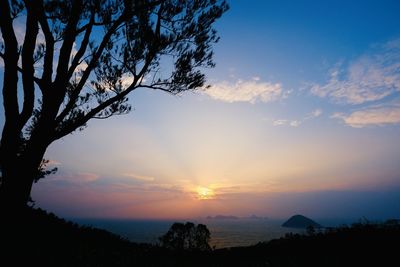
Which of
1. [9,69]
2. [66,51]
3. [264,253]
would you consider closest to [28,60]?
[9,69]

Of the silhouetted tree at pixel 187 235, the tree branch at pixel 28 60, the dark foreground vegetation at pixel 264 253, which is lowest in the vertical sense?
the dark foreground vegetation at pixel 264 253

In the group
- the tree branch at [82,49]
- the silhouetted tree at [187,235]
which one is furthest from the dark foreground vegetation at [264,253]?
the silhouetted tree at [187,235]

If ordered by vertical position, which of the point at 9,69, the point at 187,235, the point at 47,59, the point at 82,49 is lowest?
the point at 187,235

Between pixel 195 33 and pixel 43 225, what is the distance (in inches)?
429

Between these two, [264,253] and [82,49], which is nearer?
[82,49]

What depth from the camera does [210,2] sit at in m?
12.3

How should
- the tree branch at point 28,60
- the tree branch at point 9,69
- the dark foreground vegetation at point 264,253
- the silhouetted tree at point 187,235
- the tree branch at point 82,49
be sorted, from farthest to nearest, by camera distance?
1. the silhouetted tree at point 187,235
2. the tree branch at point 82,49
3. the tree branch at point 28,60
4. the tree branch at point 9,69
5. the dark foreground vegetation at point 264,253

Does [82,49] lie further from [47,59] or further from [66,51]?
[47,59]

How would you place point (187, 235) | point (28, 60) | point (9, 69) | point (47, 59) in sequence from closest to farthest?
point (9, 69) < point (28, 60) < point (47, 59) < point (187, 235)

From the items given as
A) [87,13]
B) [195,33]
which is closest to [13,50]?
[87,13]

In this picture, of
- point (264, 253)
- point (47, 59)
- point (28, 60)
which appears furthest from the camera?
point (264, 253)

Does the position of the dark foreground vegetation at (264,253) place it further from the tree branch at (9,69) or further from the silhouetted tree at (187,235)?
the silhouetted tree at (187,235)

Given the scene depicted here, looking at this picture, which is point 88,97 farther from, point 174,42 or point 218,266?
point 218,266

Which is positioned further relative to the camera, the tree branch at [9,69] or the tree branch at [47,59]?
the tree branch at [47,59]
